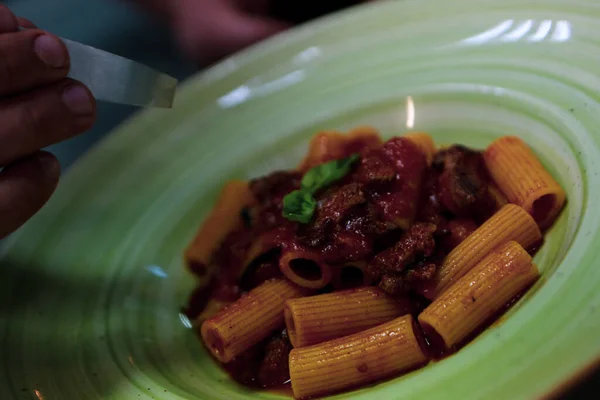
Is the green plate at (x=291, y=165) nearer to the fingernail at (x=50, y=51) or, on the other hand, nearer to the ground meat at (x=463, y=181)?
the ground meat at (x=463, y=181)

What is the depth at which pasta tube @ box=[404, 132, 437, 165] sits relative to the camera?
79.5 inches

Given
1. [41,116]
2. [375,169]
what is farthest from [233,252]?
[41,116]

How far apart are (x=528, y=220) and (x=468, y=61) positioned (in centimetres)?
80

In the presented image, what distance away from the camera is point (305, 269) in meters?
1.85

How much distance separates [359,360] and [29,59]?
1156 millimetres

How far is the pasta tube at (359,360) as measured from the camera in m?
1.48

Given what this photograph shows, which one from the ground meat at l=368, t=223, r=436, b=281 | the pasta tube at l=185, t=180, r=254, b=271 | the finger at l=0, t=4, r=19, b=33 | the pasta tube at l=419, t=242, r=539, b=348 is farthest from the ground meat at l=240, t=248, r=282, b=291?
the finger at l=0, t=4, r=19, b=33

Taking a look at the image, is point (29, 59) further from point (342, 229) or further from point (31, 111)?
point (342, 229)

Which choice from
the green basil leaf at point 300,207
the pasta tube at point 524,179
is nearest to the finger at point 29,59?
the green basil leaf at point 300,207

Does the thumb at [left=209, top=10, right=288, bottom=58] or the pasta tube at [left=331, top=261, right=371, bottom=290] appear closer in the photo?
the pasta tube at [left=331, top=261, right=371, bottom=290]

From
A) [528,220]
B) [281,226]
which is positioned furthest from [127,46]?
[528,220]

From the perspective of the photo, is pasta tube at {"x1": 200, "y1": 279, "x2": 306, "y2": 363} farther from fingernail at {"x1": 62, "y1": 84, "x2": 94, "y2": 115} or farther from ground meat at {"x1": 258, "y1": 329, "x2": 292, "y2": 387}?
fingernail at {"x1": 62, "y1": 84, "x2": 94, "y2": 115}

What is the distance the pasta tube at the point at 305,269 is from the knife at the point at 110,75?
0.70m

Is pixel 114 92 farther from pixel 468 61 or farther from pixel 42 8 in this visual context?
pixel 42 8
